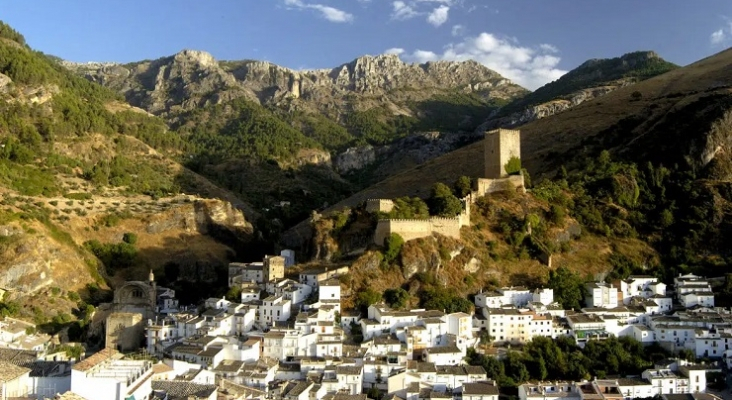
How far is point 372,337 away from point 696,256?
2447 cm

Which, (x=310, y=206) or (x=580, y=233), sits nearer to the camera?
(x=580, y=233)

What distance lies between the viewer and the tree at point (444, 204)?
47594mm

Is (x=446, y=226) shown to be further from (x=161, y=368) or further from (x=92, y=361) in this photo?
(x=92, y=361)

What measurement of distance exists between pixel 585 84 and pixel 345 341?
92272 millimetres

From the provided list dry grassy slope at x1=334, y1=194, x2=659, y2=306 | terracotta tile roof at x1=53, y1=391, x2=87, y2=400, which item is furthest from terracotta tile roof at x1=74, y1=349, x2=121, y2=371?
dry grassy slope at x1=334, y1=194, x2=659, y2=306

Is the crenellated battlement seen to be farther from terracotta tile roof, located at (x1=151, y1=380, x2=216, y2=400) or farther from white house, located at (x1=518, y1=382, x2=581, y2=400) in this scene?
terracotta tile roof, located at (x1=151, y1=380, x2=216, y2=400)

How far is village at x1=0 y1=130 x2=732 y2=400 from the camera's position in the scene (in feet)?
101

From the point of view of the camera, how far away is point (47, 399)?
2769 centimetres

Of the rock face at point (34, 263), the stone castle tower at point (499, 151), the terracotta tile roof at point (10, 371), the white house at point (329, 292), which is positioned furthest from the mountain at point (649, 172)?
the terracotta tile roof at point (10, 371)

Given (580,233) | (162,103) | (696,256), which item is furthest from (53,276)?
(162,103)

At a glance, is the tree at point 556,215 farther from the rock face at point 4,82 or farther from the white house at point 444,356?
the rock face at point 4,82

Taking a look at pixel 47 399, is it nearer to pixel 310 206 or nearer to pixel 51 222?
pixel 51 222

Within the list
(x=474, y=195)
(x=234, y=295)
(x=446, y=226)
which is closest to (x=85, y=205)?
(x=234, y=295)

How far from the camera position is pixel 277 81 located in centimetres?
15050
